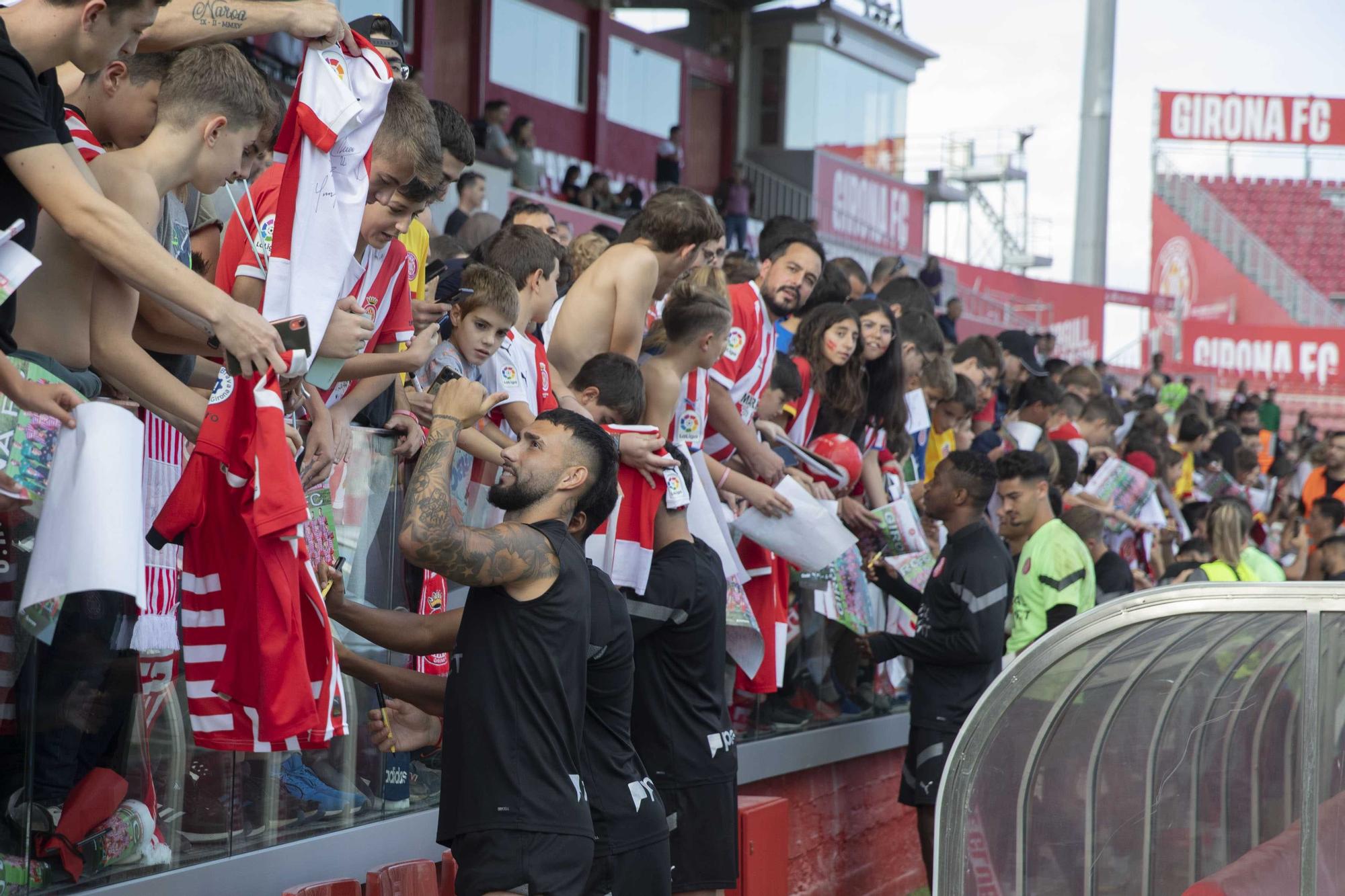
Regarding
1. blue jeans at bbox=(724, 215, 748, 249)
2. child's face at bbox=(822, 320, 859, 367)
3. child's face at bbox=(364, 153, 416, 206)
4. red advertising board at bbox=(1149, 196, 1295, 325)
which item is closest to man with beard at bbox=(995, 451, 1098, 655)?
child's face at bbox=(822, 320, 859, 367)

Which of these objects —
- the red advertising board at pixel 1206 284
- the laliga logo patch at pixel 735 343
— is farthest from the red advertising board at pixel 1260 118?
the laliga logo patch at pixel 735 343

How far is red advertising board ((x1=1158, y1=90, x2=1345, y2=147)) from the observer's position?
40.5m

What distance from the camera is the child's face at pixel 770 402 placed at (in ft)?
20.5

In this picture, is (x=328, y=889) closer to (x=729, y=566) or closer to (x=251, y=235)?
(x=251, y=235)

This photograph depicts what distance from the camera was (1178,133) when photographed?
40.3 meters

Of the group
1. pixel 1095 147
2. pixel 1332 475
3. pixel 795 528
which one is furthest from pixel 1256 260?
pixel 795 528

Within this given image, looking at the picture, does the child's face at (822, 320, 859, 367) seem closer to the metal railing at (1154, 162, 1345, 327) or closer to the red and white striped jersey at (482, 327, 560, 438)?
the red and white striped jersey at (482, 327, 560, 438)

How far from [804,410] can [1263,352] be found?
27.8m

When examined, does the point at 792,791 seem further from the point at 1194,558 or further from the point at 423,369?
the point at 1194,558

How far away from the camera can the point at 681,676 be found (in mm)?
4531

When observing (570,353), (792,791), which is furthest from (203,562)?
(792,791)

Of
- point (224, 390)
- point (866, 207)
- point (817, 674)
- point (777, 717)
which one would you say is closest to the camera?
point (224, 390)

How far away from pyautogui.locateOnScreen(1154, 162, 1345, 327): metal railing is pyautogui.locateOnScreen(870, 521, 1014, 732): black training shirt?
3300 centimetres

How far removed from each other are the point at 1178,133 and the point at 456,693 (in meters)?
40.5
